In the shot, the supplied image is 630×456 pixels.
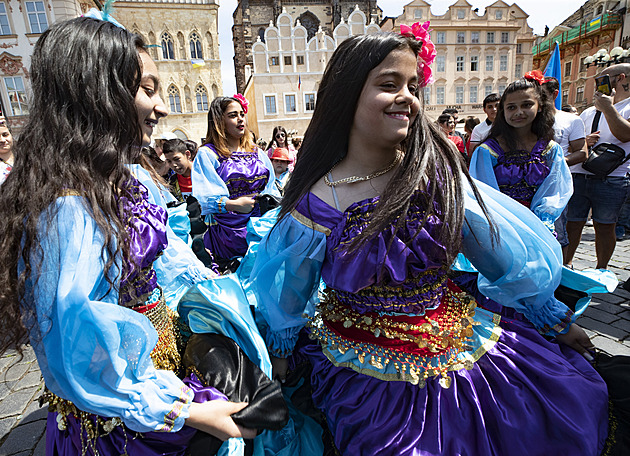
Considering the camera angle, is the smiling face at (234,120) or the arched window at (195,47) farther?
the arched window at (195,47)

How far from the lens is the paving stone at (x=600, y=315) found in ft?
10.9

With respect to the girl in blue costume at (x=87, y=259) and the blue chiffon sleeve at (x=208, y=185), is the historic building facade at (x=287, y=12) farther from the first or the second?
the girl in blue costume at (x=87, y=259)

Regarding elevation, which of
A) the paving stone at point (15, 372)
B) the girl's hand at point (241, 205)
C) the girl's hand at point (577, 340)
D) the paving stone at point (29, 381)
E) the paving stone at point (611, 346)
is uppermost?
the girl's hand at point (241, 205)

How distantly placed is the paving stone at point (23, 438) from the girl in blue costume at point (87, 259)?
1476 millimetres

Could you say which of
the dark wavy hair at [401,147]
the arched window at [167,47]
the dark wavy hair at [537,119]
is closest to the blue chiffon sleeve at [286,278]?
the dark wavy hair at [401,147]

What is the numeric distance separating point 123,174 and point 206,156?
99.5 inches

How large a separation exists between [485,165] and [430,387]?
2396 mm

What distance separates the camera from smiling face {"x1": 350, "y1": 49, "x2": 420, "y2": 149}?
1346 mm

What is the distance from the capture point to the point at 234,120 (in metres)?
3.75

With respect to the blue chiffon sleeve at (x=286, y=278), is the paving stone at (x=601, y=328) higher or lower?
lower

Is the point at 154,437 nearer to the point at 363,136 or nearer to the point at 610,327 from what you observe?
the point at 363,136

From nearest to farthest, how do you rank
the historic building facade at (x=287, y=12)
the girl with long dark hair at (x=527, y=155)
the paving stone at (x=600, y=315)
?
the girl with long dark hair at (x=527, y=155)
the paving stone at (x=600, y=315)
the historic building facade at (x=287, y=12)

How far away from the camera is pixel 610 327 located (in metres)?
3.20

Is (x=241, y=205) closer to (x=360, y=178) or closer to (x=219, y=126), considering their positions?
(x=219, y=126)
